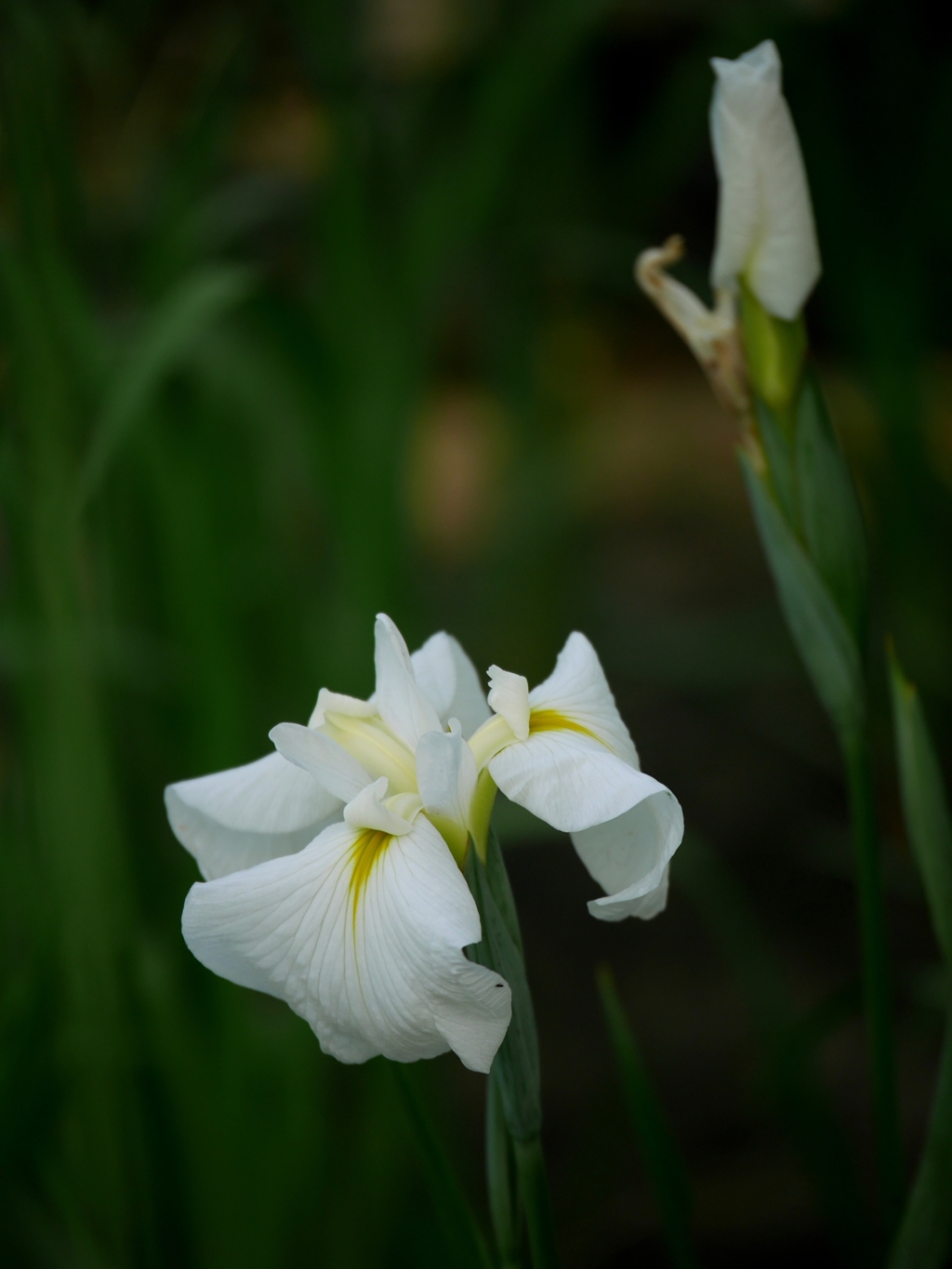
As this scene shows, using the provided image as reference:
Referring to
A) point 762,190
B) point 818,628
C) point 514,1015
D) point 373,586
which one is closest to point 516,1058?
point 514,1015

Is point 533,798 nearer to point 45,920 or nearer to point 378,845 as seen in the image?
Result: point 378,845

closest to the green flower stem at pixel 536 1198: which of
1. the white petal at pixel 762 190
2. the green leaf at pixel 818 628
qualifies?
the green leaf at pixel 818 628

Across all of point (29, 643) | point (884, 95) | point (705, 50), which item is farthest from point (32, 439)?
point (884, 95)

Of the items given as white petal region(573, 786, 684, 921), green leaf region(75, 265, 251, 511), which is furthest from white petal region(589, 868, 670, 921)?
green leaf region(75, 265, 251, 511)

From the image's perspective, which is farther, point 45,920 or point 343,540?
point 343,540

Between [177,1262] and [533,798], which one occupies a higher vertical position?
[533,798]

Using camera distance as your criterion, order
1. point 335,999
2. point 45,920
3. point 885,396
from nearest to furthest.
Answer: point 335,999, point 45,920, point 885,396

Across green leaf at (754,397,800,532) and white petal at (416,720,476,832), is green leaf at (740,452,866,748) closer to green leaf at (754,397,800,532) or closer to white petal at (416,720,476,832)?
green leaf at (754,397,800,532)
